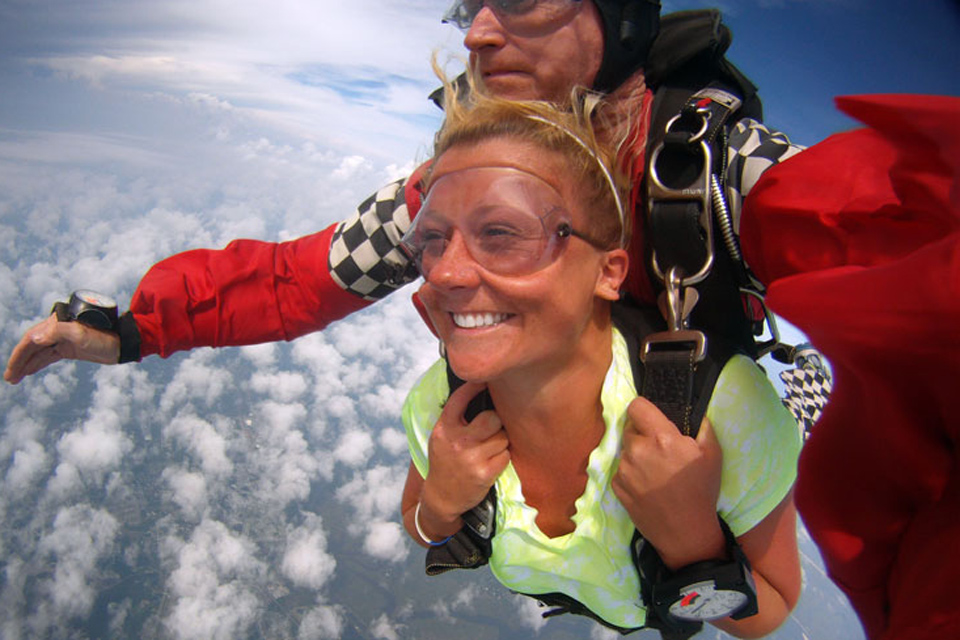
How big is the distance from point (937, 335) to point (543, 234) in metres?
0.64

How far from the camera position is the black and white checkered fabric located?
146cm

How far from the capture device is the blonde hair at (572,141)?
3.26 ft

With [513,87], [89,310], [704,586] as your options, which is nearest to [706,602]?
[704,586]

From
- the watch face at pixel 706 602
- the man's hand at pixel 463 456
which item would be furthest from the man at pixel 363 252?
the watch face at pixel 706 602

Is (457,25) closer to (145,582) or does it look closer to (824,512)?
(824,512)

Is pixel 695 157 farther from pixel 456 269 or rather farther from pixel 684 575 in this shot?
pixel 684 575

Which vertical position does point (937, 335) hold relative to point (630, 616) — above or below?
above

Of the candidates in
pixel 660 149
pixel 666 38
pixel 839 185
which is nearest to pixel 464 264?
pixel 660 149

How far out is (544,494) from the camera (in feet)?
3.99

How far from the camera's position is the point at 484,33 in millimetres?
1235

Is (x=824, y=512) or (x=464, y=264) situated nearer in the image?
(x=824, y=512)

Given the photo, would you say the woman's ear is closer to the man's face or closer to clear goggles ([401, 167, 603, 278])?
clear goggles ([401, 167, 603, 278])

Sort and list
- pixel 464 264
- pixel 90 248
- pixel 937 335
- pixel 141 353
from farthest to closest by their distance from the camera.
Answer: pixel 90 248, pixel 141 353, pixel 464 264, pixel 937 335

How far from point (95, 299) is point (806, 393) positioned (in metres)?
2.38
